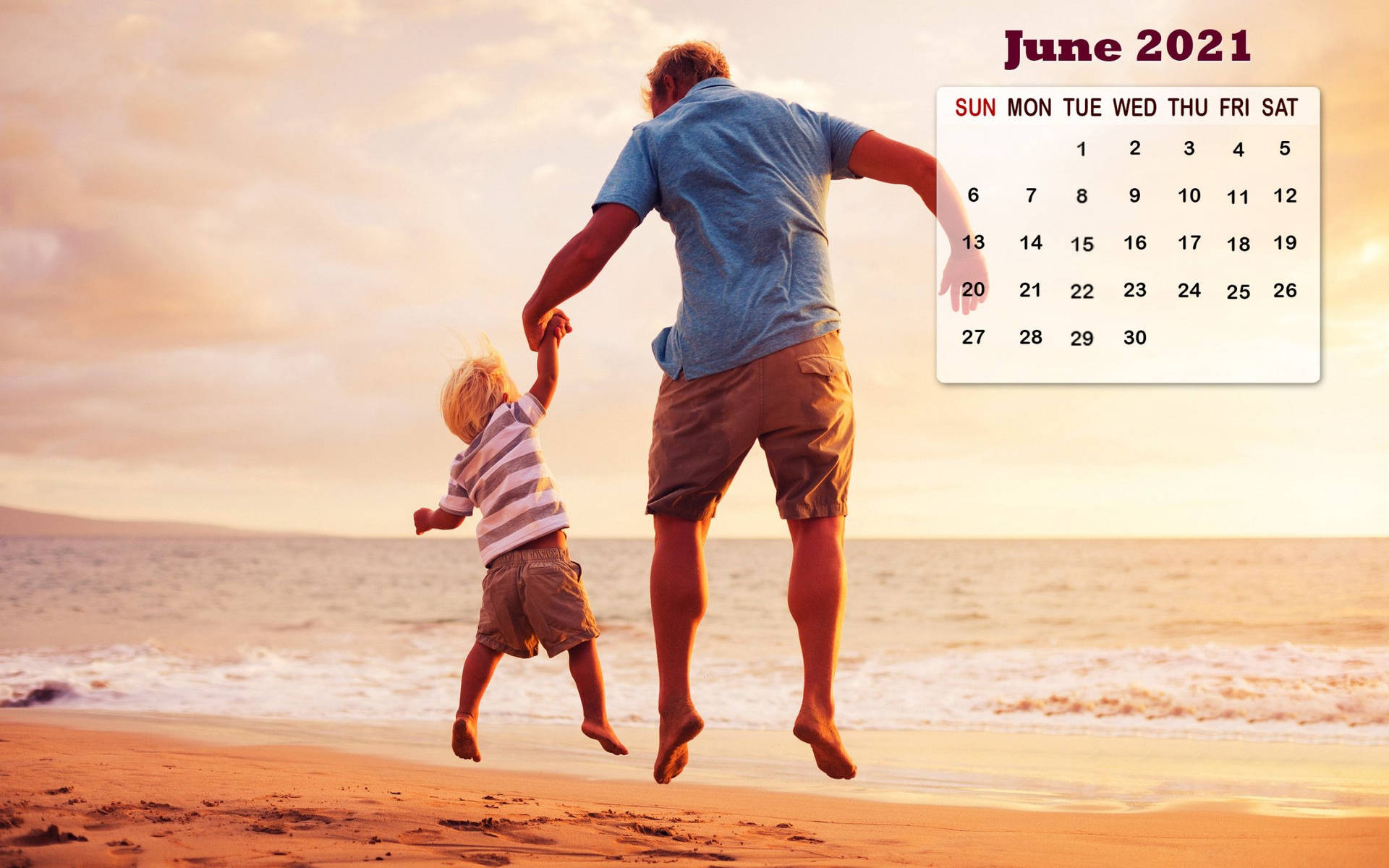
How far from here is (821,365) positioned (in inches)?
87.7

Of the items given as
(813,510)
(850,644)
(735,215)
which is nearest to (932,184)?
(735,215)

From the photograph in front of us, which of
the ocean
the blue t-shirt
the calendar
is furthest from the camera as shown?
the ocean

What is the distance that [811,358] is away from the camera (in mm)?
2219

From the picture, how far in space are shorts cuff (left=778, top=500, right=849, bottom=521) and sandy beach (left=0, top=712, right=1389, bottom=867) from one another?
1.12 metres

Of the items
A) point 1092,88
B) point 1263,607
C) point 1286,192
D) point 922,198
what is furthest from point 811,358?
point 1263,607

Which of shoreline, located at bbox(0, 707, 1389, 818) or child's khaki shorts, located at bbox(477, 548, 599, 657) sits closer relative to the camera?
child's khaki shorts, located at bbox(477, 548, 599, 657)

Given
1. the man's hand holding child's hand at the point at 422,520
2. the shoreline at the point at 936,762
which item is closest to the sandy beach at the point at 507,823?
the shoreline at the point at 936,762

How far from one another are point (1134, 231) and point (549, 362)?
1.64 meters

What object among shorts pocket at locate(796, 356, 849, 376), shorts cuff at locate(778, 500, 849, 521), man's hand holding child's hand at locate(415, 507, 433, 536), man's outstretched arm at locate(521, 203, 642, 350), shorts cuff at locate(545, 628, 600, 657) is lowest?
shorts cuff at locate(545, 628, 600, 657)

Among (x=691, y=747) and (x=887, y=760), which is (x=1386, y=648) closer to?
(x=887, y=760)

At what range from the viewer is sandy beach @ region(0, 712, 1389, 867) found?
2768mm

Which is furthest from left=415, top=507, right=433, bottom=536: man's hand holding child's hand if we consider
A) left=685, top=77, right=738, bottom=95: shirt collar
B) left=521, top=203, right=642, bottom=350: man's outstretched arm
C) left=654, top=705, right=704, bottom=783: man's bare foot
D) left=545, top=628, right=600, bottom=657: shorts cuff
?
left=685, top=77, right=738, bottom=95: shirt collar

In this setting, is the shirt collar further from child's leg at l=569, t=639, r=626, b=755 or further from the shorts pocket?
child's leg at l=569, t=639, r=626, b=755

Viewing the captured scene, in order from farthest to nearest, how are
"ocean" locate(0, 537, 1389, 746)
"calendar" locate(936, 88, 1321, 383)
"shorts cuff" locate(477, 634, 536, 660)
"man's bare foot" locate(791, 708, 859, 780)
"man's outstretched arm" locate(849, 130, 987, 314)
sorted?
1. "ocean" locate(0, 537, 1389, 746)
2. "calendar" locate(936, 88, 1321, 383)
3. "shorts cuff" locate(477, 634, 536, 660)
4. "man's outstretched arm" locate(849, 130, 987, 314)
5. "man's bare foot" locate(791, 708, 859, 780)
